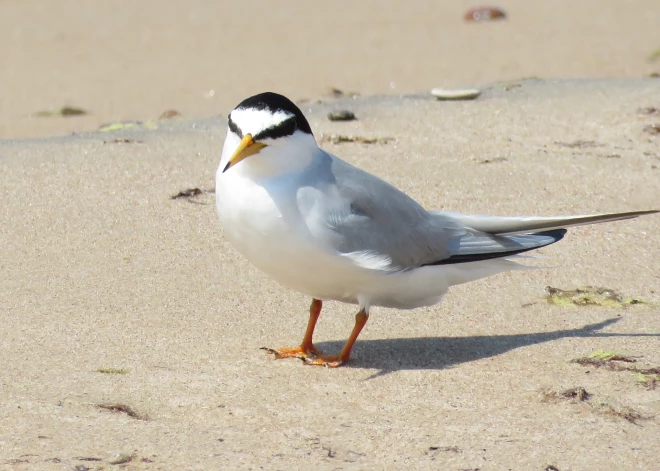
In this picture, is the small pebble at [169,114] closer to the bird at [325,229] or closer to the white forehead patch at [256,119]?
the bird at [325,229]

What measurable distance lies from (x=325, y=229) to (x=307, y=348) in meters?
0.54

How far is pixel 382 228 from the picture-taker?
4.22m

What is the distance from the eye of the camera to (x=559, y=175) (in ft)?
20.2

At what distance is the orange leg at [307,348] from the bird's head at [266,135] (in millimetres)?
645

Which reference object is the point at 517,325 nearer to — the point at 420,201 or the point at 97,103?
the point at 420,201

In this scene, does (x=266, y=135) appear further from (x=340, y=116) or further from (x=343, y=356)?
(x=340, y=116)

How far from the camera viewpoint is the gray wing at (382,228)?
4035 mm

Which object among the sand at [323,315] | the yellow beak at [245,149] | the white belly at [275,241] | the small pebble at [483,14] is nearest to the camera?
the sand at [323,315]

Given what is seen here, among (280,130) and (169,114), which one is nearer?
(280,130)

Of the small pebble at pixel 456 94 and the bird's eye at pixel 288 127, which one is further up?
the bird's eye at pixel 288 127

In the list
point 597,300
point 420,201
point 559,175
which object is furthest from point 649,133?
point 597,300

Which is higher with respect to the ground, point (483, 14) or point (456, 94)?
point (483, 14)

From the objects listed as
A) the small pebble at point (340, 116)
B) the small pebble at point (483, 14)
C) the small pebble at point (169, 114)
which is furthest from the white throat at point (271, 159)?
the small pebble at point (483, 14)

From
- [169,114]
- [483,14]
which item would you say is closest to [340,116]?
[169,114]
